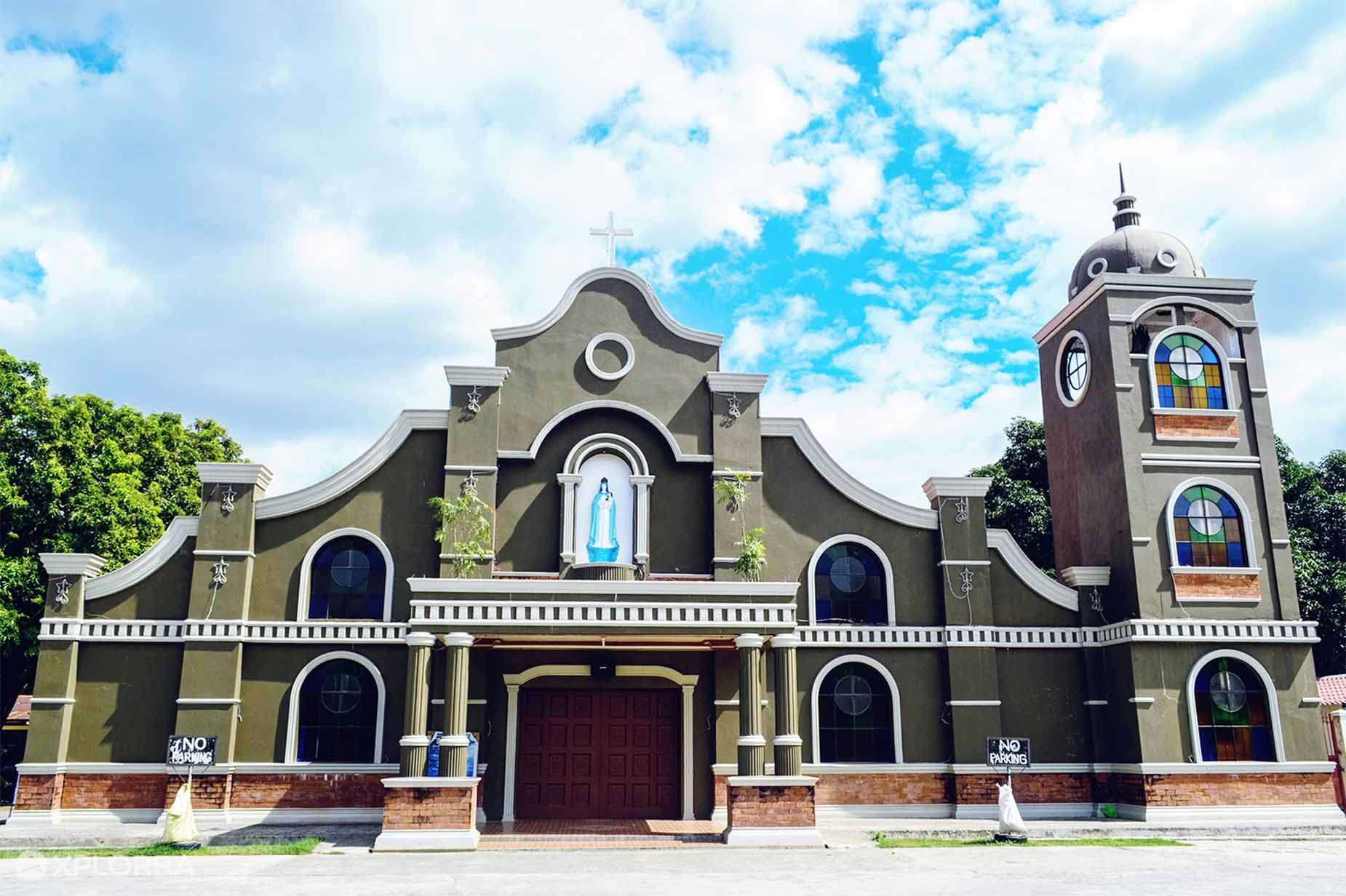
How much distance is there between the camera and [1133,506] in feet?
65.3

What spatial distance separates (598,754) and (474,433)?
6.12 meters

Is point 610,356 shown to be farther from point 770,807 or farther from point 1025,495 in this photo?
point 1025,495

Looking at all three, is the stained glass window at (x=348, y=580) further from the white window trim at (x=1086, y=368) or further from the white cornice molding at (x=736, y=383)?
the white window trim at (x=1086, y=368)

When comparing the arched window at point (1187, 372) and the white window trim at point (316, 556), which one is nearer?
the white window trim at point (316, 556)

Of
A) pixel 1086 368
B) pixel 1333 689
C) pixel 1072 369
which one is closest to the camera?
pixel 1086 368

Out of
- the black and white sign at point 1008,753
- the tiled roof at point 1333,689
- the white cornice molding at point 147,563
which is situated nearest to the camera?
the black and white sign at point 1008,753

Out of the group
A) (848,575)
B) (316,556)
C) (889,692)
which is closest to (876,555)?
(848,575)

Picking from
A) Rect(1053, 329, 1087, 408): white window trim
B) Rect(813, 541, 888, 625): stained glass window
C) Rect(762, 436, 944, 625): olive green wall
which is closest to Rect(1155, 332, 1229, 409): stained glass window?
Rect(1053, 329, 1087, 408): white window trim

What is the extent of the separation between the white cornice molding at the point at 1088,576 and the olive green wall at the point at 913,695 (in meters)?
2.93

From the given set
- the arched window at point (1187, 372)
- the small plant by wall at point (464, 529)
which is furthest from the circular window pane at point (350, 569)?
the arched window at point (1187, 372)

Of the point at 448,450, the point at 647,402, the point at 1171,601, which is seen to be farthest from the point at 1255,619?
the point at 448,450

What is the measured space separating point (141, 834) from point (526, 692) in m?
6.31

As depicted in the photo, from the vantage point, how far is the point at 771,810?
16406mm

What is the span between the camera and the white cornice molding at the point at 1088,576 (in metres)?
20.2
